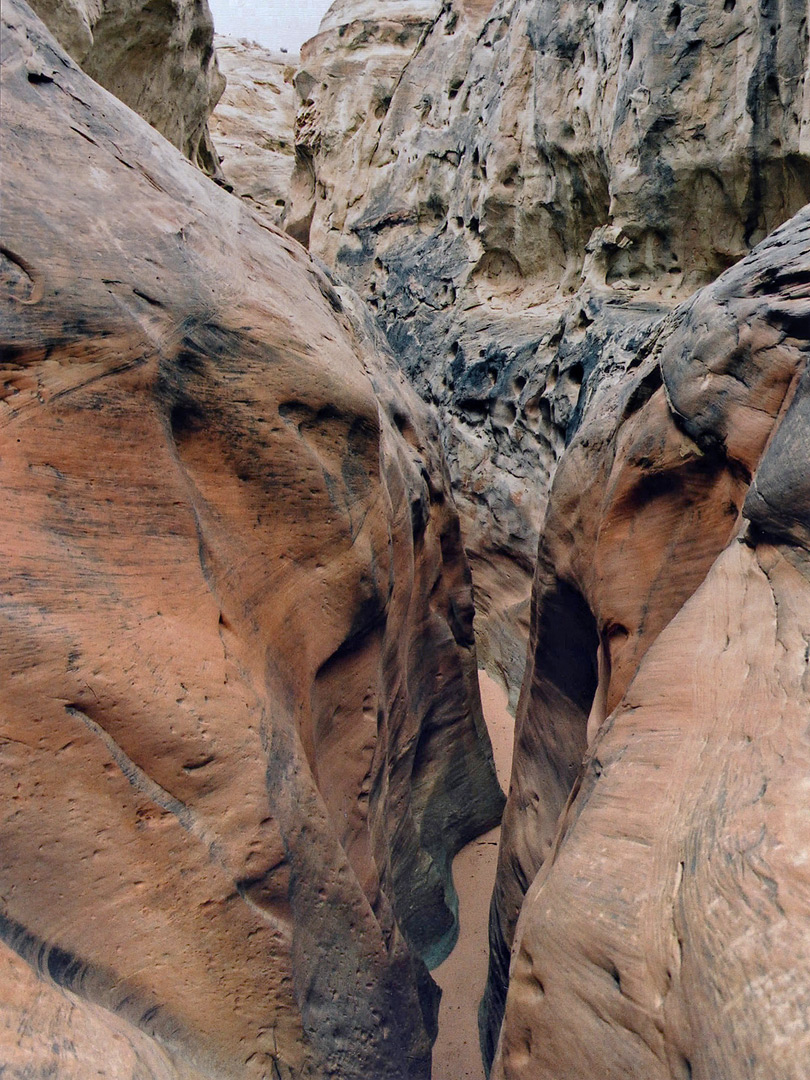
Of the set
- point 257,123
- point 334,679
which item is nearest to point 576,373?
point 334,679

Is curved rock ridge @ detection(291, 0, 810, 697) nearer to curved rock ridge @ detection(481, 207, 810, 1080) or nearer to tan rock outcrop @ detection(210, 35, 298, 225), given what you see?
curved rock ridge @ detection(481, 207, 810, 1080)

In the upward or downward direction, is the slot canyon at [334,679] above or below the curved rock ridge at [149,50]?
below

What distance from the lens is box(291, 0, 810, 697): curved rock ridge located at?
4.89 m

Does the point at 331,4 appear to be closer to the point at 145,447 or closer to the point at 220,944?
the point at 145,447

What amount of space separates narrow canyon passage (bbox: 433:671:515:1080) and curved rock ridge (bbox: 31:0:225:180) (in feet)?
16.6

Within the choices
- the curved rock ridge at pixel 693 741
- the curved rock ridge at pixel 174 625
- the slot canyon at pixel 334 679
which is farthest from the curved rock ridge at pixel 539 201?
the curved rock ridge at pixel 174 625

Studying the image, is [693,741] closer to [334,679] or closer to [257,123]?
[334,679]

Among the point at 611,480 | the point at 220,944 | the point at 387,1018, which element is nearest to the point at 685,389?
the point at 611,480

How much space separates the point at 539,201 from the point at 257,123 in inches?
380

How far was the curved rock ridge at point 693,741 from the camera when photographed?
3.89ft

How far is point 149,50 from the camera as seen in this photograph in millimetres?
5137

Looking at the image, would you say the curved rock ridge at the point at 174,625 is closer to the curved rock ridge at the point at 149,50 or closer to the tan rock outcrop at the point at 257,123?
→ the curved rock ridge at the point at 149,50

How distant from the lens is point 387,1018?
2.33m

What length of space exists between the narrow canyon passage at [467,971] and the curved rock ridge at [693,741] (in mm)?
162
